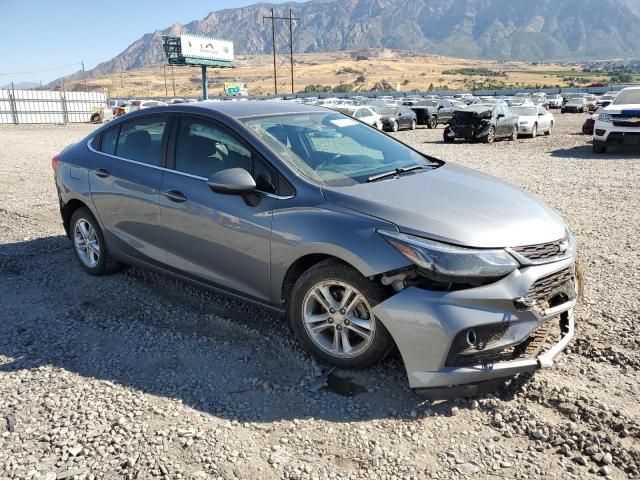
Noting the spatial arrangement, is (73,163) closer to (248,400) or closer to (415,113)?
(248,400)

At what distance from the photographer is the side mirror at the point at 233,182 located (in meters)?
3.65

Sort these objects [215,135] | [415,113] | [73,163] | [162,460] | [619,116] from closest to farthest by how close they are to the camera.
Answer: [162,460], [215,135], [73,163], [619,116], [415,113]

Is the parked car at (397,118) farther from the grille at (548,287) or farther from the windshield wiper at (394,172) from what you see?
the grille at (548,287)

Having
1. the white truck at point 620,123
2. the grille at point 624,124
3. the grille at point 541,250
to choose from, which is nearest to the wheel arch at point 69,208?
the grille at point 541,250

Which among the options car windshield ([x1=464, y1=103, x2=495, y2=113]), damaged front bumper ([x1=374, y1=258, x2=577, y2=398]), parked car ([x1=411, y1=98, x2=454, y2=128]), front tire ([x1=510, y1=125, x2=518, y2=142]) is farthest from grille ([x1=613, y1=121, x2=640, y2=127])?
parked car ([x1=411, y1=98, x2=454, y2=128])

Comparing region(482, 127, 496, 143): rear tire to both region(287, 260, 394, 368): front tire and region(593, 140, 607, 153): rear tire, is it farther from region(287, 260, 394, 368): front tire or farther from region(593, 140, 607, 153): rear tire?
region(287, 260, 394, 368): front tire

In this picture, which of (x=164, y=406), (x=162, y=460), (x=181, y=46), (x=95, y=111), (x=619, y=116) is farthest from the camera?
(x=181, y=46)

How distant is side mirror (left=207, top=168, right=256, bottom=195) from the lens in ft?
12.0

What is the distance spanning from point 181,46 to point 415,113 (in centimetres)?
3373

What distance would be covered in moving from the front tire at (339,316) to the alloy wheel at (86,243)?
8.39 feet

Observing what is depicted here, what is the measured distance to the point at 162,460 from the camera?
2809 mm

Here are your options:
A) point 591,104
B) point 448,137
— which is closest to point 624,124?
point 448,137

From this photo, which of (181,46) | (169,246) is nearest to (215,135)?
(169,246)

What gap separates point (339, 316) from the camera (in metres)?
3.47
